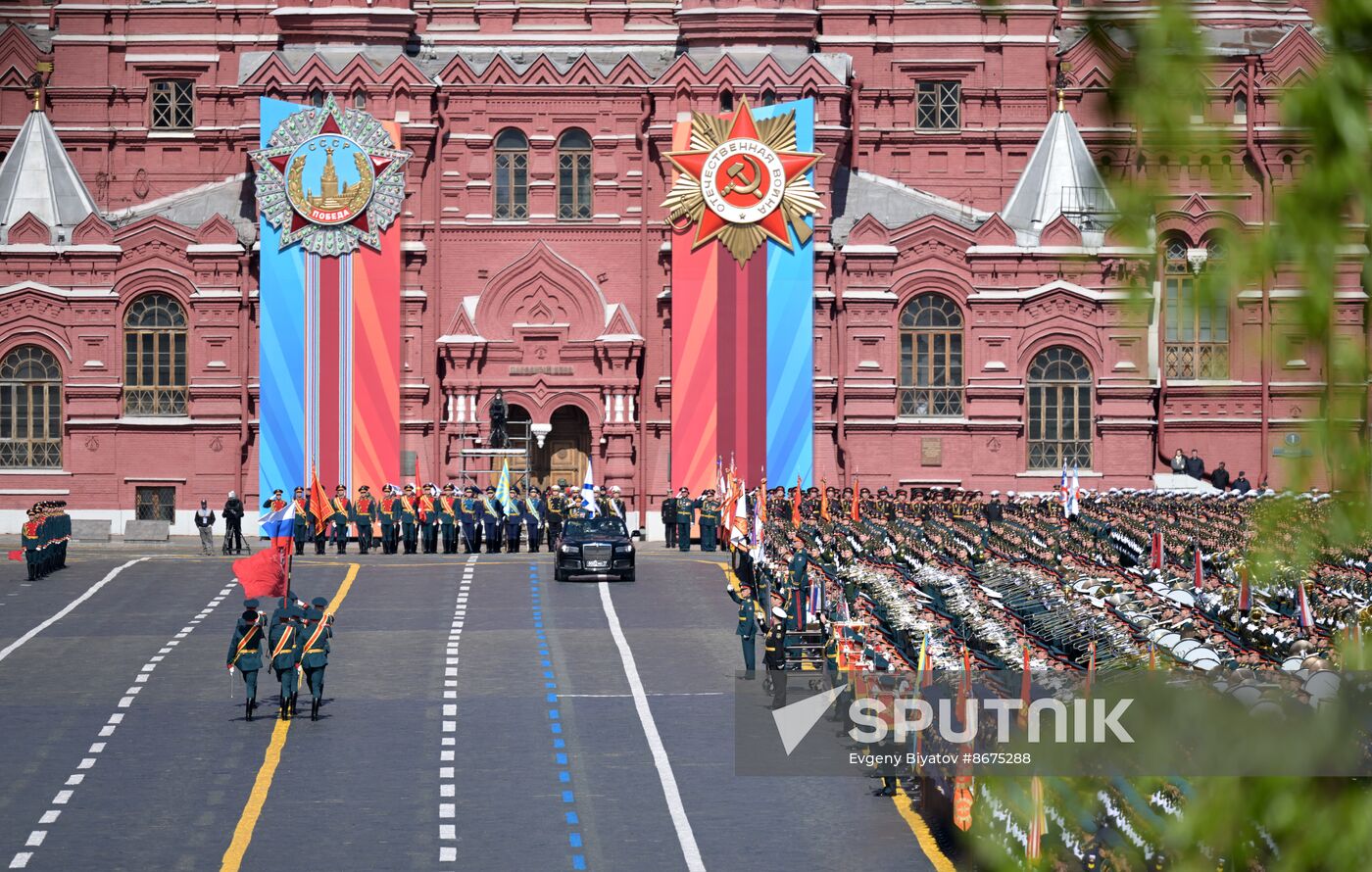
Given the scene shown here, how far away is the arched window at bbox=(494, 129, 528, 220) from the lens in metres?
61.3

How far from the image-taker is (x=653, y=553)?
5234 cm

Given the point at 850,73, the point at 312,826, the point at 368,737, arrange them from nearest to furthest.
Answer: the point at 312,826
the point at 368,737
the point at 850,73

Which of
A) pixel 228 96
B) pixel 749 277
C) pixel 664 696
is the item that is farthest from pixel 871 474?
pixel 664 696

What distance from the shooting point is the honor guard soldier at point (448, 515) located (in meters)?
51.8

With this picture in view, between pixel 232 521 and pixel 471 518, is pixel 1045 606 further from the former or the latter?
pixel 232 521

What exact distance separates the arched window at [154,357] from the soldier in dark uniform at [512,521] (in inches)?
535

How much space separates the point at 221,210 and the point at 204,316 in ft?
12.4

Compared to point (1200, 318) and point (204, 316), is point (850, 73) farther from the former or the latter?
point (1200, 318)

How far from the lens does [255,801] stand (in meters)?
25.1

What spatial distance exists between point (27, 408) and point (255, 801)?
1490 inches

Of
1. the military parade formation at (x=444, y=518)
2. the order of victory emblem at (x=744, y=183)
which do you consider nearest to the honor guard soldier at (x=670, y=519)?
the military parade formation at (x=444, y=518)

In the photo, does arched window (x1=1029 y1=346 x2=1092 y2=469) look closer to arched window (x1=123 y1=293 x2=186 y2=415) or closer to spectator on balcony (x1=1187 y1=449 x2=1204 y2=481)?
spectator on balcony (x1=1187 y1=449 x2=1204 y2=481)

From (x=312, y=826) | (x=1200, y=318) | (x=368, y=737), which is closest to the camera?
(x=1200, y=318)

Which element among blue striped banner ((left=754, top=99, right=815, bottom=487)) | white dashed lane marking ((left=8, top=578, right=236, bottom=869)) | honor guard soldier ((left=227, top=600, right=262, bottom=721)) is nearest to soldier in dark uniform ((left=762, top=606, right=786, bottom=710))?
honor guard soldier ((left=227, top=600, right=262, bottom=721))
